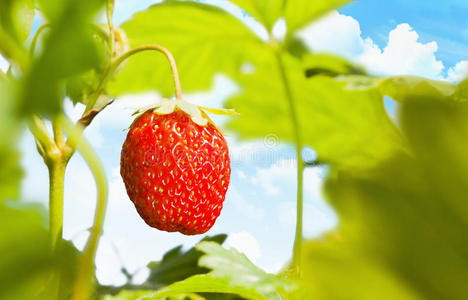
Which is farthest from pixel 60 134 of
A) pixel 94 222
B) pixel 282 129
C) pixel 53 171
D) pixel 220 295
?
pixel 282 129

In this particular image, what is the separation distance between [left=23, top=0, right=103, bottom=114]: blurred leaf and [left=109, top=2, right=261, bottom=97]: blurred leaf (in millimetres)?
765

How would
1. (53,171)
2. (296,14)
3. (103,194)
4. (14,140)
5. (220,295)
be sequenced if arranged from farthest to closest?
(296,14)
(220,295)
(53,171)
(103,194)
(14,140)

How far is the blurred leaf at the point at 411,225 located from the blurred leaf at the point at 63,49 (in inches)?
1.3

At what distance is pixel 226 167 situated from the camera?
744mm

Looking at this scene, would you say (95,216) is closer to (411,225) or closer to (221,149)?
(411,225)

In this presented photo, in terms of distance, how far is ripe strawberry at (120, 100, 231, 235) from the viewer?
650 mm

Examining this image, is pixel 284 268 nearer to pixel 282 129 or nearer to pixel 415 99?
pixel 282 129

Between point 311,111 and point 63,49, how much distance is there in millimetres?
567

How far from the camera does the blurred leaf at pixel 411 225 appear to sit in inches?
2.3

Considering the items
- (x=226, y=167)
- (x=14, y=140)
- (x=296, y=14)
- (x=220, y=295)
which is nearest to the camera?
(x=14, y=140)

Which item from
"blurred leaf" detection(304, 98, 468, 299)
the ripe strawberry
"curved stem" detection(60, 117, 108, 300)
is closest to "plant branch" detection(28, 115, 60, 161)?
"curved stem" detection(60, 117, 108, 300)

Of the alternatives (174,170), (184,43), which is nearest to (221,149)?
(174,170)

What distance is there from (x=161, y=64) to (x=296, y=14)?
22 centimetres

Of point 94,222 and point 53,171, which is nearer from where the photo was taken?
point 94,222
